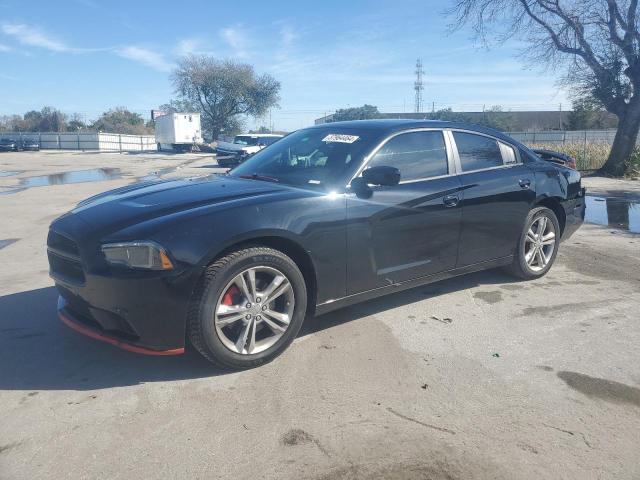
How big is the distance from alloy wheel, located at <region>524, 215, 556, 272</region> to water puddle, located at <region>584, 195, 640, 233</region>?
3570 mm

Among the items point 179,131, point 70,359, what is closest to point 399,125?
point 70,359

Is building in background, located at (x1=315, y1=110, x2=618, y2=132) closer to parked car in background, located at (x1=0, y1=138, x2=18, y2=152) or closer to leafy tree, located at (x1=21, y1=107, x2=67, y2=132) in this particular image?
parked car in background, located at (x1=0, y1=138, x2=18, y2=152)

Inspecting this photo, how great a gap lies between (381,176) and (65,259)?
7.21 ft

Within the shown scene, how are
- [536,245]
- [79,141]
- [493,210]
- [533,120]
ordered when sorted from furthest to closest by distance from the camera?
[533,120] < [79,141] < [536,245] < [493,210]

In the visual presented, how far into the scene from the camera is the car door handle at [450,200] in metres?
4.46

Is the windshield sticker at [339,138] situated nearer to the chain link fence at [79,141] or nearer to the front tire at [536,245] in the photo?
the front tire at [536,245]

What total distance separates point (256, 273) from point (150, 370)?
0.91 metres

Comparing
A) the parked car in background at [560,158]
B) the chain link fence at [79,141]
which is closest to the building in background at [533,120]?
the chain link fence at [79,141]

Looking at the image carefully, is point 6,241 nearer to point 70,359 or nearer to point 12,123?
point 70,359

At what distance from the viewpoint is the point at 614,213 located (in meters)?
10.1

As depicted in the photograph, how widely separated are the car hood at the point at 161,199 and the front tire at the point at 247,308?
0.49m

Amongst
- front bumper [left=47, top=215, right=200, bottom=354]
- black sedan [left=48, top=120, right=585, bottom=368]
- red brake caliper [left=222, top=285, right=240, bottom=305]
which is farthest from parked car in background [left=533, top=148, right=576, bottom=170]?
front bumper [left=47, top=215, right=200, bottom=354]

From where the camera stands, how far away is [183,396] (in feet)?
10.3

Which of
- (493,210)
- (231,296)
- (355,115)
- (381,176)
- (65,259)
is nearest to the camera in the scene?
(231,296)
